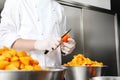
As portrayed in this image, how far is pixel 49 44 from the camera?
107cm

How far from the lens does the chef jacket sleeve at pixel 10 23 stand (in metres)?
1.20

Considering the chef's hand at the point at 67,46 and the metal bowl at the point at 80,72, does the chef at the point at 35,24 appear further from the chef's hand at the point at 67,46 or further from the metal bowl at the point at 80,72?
the metal bowl at the point at 80,72

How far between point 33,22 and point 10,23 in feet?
0.44

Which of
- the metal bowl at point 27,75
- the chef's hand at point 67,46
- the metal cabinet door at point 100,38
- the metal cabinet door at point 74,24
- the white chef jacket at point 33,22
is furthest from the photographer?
the metal cabinet door at point 100,38

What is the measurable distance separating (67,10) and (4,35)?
125 cm

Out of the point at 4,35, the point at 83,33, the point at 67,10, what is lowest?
the point at 4,35

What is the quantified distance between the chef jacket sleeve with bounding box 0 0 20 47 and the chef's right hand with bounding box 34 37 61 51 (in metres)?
0.13

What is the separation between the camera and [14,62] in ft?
2.16

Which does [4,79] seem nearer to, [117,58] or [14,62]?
[14,62]

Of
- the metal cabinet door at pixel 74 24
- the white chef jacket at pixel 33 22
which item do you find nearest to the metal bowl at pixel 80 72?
the white chef jacket at pixel 33 22

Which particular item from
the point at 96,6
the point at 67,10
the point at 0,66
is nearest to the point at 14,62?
the point at 0,66

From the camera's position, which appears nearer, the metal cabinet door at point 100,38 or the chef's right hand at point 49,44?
the chef's right hand at point 49,44

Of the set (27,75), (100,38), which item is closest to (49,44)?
(27,75)

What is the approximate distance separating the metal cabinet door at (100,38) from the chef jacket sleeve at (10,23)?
1.29 meters
